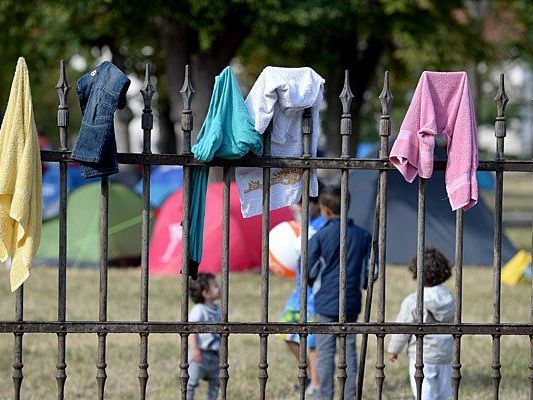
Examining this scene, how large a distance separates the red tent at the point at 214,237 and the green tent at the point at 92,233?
0.48 meters

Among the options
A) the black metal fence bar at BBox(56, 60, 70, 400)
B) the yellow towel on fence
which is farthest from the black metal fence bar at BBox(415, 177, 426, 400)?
the yellow towel on fence

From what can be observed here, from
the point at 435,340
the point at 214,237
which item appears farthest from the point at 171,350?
the point at 214,237

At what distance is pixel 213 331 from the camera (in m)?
5.35

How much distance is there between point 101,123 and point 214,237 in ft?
30.4

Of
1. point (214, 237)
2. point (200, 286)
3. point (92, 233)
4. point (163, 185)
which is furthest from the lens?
point (163, 185)

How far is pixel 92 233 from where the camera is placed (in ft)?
51.2

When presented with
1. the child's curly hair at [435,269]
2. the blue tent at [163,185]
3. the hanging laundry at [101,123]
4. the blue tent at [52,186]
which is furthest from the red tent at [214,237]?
the hanging laundry at [101,123]

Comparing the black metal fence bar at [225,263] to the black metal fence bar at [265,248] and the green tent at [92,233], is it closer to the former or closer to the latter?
the black metal fence bar at [265,248]

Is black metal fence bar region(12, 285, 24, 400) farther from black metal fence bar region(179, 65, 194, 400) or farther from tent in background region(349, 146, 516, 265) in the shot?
tent in background region(349, 146, 516, 265)

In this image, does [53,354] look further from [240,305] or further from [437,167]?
[437,167]

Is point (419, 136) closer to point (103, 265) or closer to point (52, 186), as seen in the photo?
point (103, 265)

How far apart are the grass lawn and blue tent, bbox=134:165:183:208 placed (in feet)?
17.8

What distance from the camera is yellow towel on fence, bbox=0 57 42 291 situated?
497cm

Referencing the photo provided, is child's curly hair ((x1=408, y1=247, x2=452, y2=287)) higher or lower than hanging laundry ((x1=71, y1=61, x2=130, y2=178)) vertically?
lower
